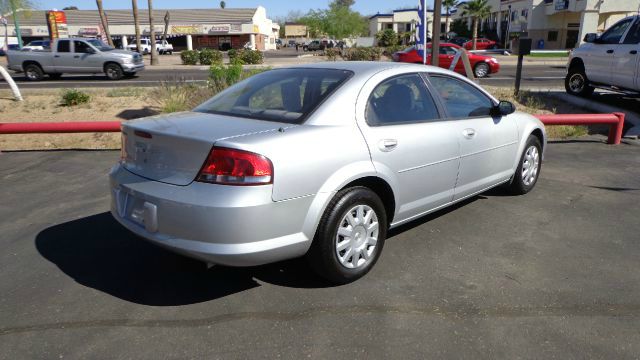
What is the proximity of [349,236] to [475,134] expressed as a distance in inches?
70.3

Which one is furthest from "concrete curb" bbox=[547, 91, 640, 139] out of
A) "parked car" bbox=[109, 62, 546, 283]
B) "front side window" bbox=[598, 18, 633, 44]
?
"parked car" bbox=[109, 62, 546, 283]

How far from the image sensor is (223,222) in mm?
2914

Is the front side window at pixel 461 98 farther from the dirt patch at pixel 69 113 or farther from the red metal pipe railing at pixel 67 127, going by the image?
the dirt patch at pixel 69 113

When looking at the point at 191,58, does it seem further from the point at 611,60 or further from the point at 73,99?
the point at 611,60

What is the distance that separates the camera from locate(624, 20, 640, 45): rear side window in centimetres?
996

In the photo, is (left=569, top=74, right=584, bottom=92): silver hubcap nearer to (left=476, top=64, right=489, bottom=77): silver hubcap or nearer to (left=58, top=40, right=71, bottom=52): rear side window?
(left=476, top=64, right=489, bottom=77): silver hubcap

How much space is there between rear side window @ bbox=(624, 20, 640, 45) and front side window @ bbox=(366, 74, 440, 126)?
814 cm

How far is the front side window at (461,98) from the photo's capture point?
173 inches

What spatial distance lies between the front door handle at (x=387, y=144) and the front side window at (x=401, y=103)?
5.8 inches

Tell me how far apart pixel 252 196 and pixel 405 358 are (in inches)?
49.8

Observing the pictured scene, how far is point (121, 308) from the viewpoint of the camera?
3.27 m

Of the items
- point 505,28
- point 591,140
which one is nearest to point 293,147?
point 591,140

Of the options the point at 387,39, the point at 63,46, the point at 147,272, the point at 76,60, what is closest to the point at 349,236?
the point at 147,272

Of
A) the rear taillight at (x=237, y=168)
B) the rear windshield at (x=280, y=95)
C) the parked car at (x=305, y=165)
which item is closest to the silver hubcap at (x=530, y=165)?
the parked car at (x=305, y=165)
